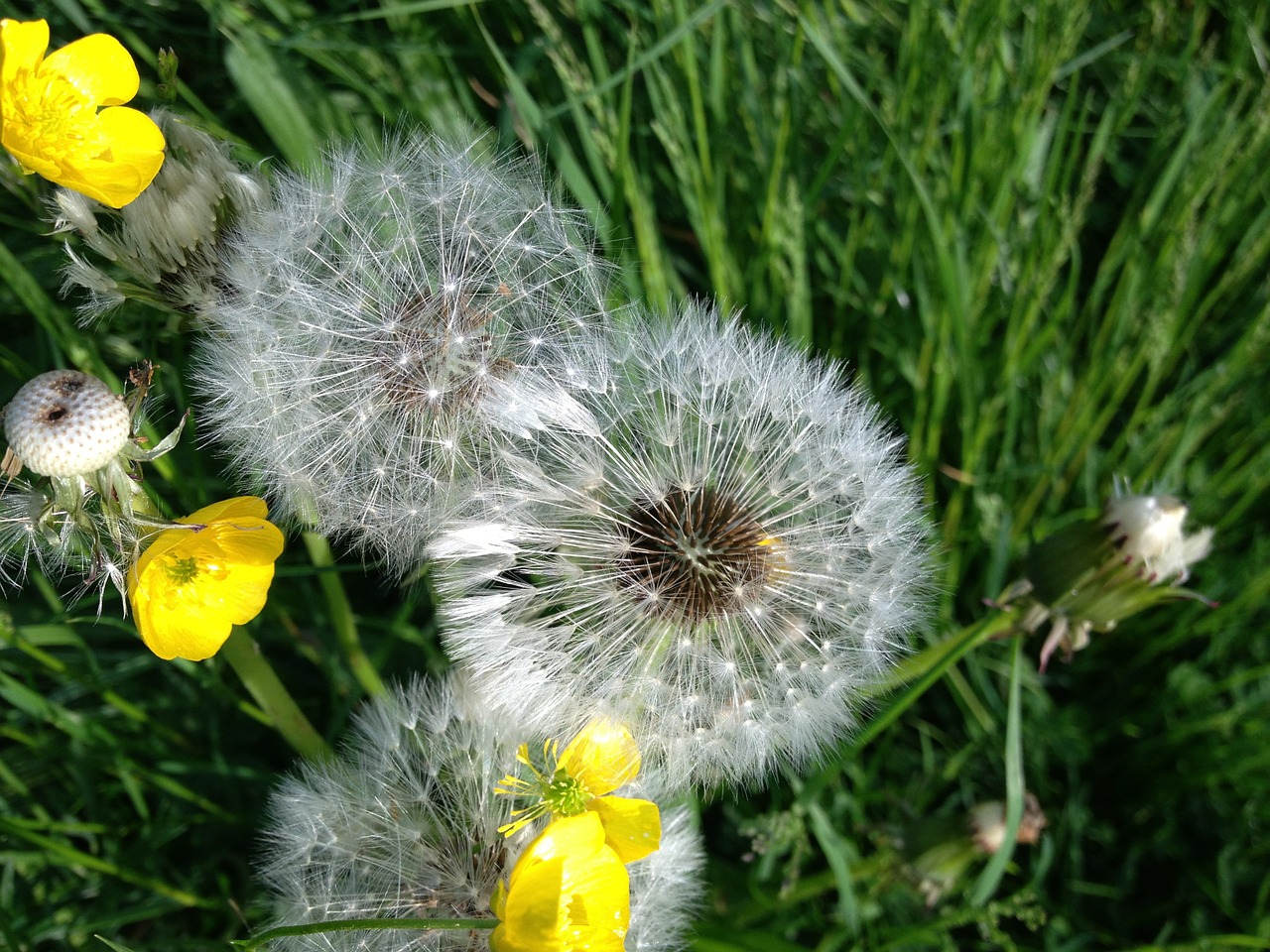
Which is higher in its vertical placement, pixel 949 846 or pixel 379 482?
pixel 379 482

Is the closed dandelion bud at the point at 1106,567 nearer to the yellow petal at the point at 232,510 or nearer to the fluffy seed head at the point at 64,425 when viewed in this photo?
the yellow petal at the point at 232,510

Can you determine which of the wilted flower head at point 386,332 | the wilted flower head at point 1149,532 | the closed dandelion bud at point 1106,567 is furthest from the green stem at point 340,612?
the wilted flower head at point 1149,532

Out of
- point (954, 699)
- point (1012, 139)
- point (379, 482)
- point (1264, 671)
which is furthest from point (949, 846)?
point (1012, 139)

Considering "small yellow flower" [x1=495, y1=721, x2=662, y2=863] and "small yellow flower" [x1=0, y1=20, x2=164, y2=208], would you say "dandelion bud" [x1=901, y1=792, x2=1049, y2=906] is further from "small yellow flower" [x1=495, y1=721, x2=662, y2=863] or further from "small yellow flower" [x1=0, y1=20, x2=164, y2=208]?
"small yellow flower" [x1=0, y1=20, x2=164, y2=208]

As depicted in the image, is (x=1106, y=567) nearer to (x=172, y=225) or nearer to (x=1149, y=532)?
(x=1149, y=532)

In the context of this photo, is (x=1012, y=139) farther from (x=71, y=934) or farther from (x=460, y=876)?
(x=71, y=934)

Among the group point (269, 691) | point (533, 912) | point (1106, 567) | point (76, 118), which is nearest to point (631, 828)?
point (533, 912)

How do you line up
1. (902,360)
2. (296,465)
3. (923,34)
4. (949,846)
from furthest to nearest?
(902,360) < (923,34) < (949,846) < (296,465)
